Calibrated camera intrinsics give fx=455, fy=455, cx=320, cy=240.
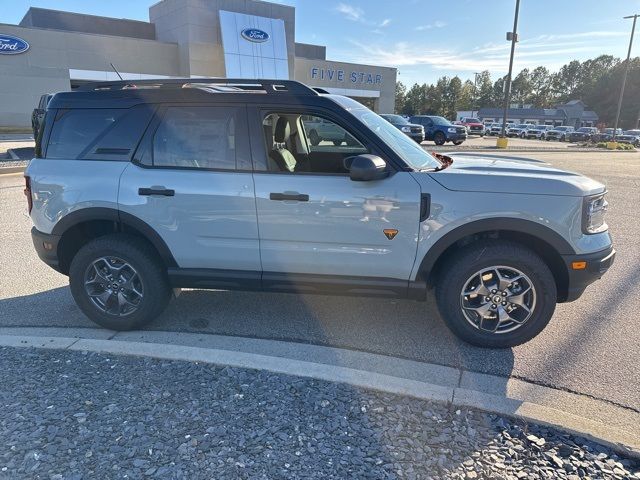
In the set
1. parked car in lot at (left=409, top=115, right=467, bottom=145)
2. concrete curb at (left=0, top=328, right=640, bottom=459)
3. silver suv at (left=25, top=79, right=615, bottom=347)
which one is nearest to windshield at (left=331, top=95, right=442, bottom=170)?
Answer: silver suv at (left=25, top=79, right=615, bottom=347)

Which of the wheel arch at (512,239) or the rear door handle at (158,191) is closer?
the wheel arch at (512,239)

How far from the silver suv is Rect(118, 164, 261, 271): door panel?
1cm

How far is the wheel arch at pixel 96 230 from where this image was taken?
3.56m

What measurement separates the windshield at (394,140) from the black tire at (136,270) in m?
1.96

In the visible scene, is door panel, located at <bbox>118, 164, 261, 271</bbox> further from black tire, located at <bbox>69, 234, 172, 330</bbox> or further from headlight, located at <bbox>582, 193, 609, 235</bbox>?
headlight, located at <bbox>582, 193, 609, 235</bbox>

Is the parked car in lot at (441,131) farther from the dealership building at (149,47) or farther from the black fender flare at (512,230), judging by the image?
the black fender flare at (512,230)

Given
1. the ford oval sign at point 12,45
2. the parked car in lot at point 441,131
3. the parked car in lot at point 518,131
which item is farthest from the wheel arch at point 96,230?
the parked car in lot at point 518,131

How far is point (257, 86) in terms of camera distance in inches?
140

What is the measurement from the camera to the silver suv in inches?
126

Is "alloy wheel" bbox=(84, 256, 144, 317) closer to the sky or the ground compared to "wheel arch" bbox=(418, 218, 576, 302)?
closer to the ground

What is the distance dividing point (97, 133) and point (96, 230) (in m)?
0.83

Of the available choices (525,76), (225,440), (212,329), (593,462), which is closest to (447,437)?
(593,462)

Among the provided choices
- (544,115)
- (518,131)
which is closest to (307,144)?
(518,131)

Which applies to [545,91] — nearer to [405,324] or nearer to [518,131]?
[518,131]
